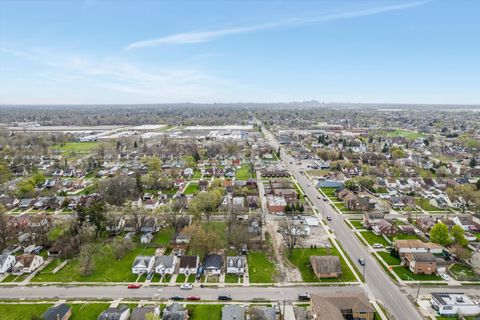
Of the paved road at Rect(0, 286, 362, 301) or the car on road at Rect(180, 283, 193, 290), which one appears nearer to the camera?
the paved road at Rect(0, 286, 362, 301)

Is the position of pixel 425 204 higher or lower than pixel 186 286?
lower

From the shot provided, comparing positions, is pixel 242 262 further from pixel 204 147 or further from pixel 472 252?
pixel 204 147

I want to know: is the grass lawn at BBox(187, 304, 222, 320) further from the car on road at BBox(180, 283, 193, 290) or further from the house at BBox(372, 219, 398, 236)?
the house at BBox(372, 219, 398, 236)

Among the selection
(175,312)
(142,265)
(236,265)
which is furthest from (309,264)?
(142,265)

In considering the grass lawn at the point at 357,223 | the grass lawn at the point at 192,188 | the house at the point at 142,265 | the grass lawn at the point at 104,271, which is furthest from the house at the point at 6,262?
the grass lawn at the point at 357,223

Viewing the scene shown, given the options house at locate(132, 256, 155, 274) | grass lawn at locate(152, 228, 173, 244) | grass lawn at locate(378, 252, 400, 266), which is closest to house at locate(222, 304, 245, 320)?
house at locate(132, 256, 155, 274)

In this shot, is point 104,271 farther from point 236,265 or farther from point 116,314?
point 236,265
